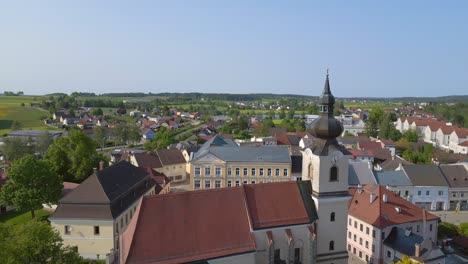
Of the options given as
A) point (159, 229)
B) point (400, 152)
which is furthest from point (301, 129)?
point (159, 229)

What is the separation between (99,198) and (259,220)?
17365mm

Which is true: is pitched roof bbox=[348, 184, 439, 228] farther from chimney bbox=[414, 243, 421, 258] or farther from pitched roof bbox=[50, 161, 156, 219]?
pitched roof bbox=[50, 161, 156, 219]

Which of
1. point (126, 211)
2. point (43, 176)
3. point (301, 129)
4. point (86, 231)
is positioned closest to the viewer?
point (86, 231)

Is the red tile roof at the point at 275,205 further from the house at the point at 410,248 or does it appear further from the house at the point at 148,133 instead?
the house at the point at 148,133

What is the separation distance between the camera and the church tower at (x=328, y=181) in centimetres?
2852

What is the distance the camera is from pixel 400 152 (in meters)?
94.0

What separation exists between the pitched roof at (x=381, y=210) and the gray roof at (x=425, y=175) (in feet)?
58.7

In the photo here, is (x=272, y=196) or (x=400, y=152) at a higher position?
(x=272, y=196)

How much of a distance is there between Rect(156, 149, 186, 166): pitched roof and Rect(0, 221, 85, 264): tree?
145 ft

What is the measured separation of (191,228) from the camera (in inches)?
993

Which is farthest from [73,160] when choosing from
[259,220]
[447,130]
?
[447,130]

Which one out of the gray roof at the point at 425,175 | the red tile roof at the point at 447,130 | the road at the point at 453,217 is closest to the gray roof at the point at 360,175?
the gray roof at the point at 425,175

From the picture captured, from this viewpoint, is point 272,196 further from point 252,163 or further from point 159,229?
point 252,163

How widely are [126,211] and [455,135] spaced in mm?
103381
